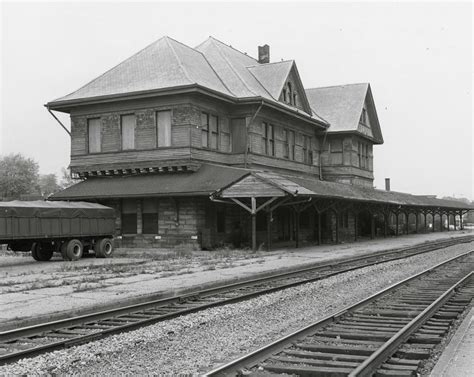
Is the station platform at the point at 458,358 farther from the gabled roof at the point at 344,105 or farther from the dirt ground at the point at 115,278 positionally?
the gabled roof at the point at 344,105

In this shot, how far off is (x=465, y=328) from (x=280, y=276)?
7.98m

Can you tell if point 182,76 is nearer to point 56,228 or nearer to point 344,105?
point 56,228

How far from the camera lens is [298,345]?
7508 millimetres

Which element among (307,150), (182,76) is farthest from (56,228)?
(307,150)

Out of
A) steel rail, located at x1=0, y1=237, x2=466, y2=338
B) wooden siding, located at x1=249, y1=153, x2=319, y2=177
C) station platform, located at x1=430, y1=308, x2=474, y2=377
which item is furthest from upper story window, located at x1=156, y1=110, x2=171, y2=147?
station platform, located at x1=430, y1=308, x2=474, y2=377

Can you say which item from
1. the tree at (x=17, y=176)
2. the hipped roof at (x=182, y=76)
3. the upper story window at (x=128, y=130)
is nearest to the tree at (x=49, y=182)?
the tree at (x=17, y=176)

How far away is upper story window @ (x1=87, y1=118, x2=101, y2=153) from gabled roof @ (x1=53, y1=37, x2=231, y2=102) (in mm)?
1329

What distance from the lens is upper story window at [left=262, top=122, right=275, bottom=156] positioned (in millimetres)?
32031

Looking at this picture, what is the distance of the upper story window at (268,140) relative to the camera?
105 feet

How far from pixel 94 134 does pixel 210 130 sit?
594 cm

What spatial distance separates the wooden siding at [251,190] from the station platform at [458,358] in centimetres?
1614

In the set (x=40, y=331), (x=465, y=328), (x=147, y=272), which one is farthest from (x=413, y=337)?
(x=147, y=272)

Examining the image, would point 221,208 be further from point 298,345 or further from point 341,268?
point 298,345

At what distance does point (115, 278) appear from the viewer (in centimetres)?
1539
